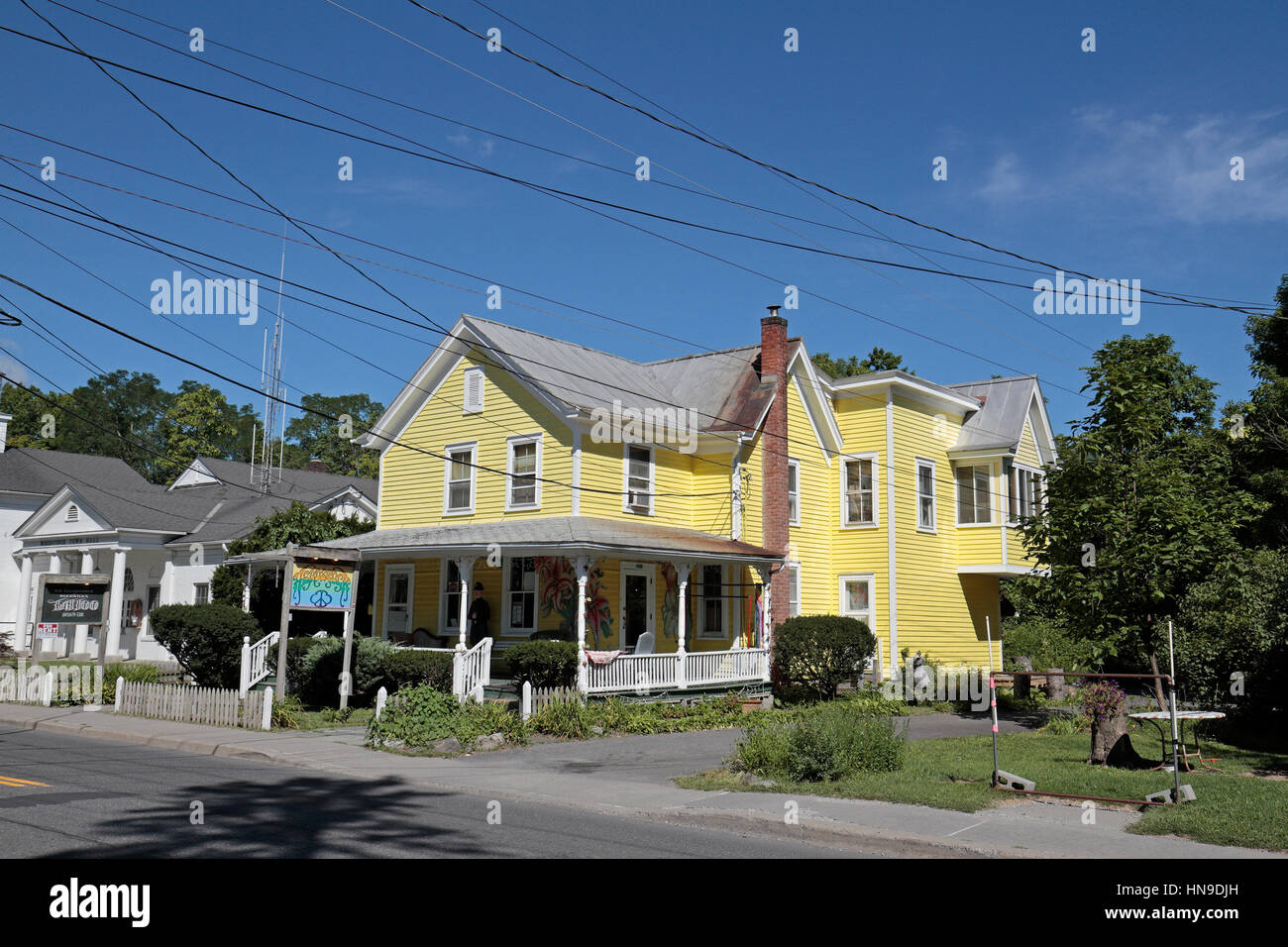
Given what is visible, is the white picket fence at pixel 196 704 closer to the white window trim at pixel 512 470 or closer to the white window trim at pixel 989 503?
the white window trim at pixel 512 470

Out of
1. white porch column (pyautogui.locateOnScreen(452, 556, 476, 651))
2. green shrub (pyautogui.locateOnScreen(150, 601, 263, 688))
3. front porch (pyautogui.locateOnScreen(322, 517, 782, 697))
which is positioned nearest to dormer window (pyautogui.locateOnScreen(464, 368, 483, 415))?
front porch (pyautogui.locateOnScreen(322, 517, 782, 697))

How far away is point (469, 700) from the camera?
1919cm

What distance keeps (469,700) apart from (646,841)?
401 inches

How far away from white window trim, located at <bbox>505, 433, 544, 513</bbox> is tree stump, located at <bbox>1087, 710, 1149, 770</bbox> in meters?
13.7

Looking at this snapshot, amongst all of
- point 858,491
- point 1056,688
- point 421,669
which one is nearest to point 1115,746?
point 421,669

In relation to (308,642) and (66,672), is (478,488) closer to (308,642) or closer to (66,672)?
(308,642)

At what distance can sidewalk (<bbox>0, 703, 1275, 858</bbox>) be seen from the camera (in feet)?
30.3

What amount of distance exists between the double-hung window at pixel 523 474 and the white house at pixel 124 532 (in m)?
9.68

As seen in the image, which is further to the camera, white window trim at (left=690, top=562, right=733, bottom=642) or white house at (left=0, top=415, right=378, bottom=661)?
white house at (left=0, top=415, right=378, bottom=661)

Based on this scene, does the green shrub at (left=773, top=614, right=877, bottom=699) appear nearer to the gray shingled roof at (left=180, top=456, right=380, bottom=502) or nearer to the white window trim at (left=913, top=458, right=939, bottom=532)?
the white window trim at (left=913, top=458, right=939, bottom=532)

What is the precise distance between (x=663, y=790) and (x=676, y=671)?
32.7 ft

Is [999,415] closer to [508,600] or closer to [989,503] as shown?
[989,503]

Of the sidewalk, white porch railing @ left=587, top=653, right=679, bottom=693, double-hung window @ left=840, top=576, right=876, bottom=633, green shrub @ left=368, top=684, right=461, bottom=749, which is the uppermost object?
double-hung window @ left=840, top=576, right=876, bottom=633

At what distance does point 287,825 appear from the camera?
957cm
